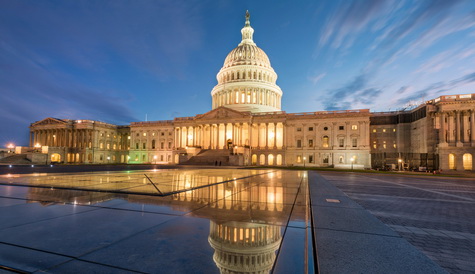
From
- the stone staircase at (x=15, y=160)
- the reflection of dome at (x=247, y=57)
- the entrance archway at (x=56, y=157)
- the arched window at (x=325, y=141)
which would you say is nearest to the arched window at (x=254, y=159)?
the arched window at (x=325, y=141)

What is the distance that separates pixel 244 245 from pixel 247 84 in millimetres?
87733

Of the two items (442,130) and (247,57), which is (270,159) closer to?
(442,130)

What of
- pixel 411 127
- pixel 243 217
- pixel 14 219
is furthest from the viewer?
pixel 411 127

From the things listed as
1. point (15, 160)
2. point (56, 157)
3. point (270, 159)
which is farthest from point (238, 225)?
point (56, 157)

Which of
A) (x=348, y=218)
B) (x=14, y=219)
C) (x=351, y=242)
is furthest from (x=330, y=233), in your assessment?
(x=14, y=219)

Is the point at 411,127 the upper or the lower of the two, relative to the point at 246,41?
lower

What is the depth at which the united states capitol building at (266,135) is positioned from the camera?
5938 centimetres

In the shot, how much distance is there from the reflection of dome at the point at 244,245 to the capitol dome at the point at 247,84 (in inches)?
3223

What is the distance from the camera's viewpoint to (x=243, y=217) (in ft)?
16.9

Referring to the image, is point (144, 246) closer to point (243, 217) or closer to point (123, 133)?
point (243, 217)

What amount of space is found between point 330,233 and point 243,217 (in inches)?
73.2

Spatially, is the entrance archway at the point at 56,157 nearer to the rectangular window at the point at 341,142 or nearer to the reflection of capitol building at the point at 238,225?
the rectangular window at the point at 341,142

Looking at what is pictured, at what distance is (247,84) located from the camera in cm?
8831

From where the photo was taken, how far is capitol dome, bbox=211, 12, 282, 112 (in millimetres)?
88463
